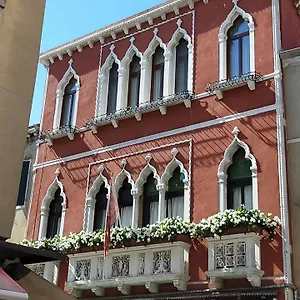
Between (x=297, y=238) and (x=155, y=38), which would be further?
(x=155, y=38)

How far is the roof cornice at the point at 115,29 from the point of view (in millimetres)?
14876

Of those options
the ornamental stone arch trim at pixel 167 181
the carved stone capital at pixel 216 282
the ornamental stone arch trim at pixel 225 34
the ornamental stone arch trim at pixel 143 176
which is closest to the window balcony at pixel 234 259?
the carved stone capital at pixel 216 282

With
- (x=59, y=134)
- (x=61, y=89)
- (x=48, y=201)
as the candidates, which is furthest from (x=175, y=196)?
(x=61, y=89)

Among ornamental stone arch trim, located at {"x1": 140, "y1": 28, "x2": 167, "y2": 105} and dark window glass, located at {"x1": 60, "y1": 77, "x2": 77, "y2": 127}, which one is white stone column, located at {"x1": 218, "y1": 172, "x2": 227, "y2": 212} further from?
dark window glass, located at {"x1": 60, "y1": 77, "x2": 77, "y2": 127}

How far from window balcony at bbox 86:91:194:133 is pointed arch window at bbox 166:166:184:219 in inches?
65.0

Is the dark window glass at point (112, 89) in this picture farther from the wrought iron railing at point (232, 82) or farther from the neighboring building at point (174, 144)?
the wrought iron railing at point (232, 82)

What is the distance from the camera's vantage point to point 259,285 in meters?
10.9

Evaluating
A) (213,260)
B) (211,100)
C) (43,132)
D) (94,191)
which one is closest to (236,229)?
(213,260)

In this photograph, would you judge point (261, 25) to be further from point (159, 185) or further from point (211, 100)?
point (159, 185)

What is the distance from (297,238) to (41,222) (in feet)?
24.2

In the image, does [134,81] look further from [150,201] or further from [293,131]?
[293,131]

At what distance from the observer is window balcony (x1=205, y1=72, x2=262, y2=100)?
12.6 meters

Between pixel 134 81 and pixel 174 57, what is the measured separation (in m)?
1.41

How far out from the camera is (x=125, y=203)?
14039 mm
